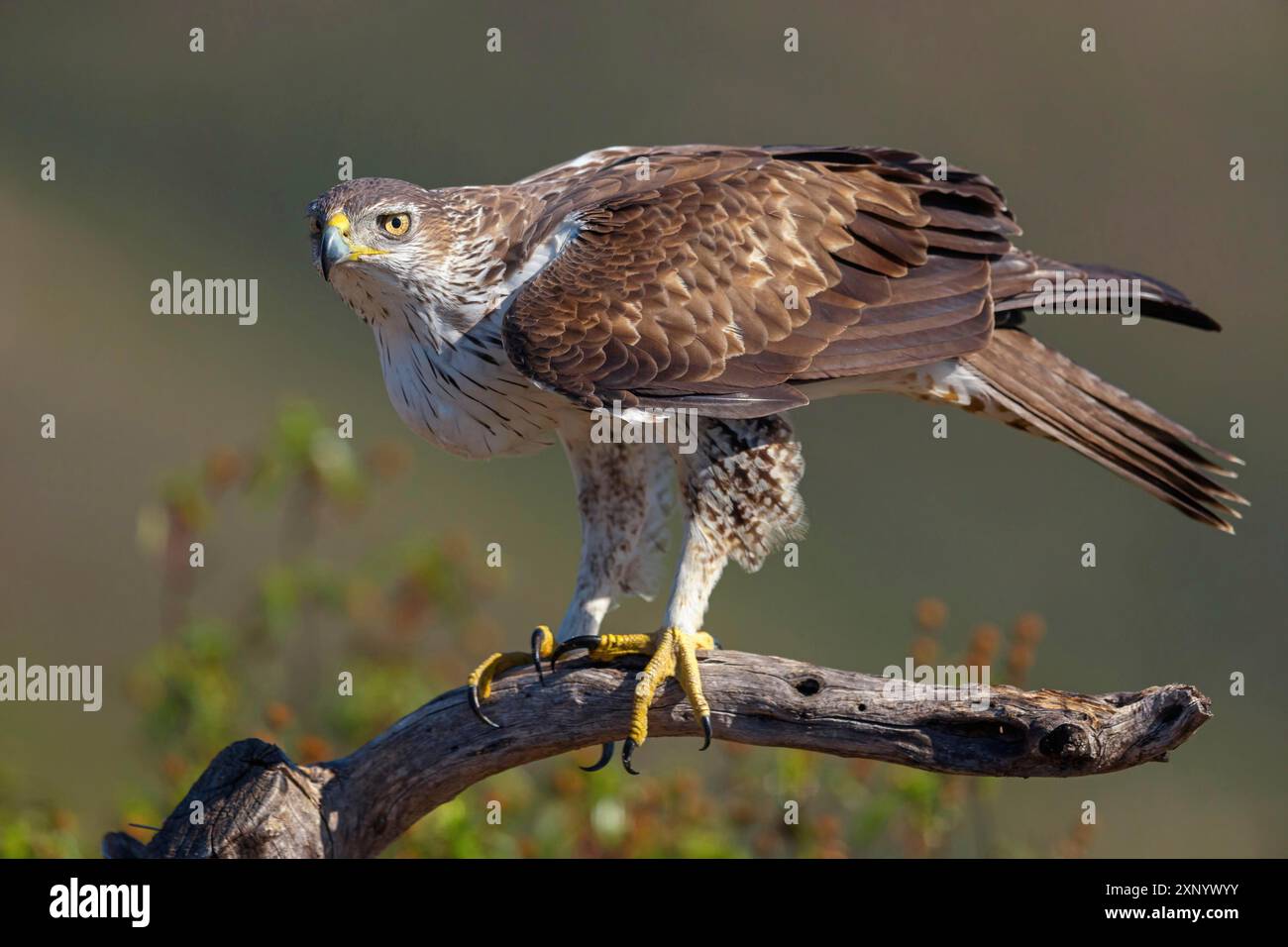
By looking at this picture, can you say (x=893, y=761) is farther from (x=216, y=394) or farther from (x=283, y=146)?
(x=283, y=146)

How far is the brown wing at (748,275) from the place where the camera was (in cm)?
517

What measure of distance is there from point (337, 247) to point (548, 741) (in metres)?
1.67

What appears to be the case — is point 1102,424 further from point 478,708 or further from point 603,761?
point 478,708

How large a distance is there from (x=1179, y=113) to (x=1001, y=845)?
41.2 feet

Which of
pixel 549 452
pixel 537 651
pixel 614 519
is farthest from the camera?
pixel 549 452

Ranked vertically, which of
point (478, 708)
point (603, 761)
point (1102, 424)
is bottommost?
point (603, 761)

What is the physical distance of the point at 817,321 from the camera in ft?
17.8

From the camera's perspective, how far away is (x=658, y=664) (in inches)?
197

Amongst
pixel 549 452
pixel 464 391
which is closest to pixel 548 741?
pixel 464 391

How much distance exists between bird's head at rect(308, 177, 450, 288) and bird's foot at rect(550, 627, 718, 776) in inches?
51.8

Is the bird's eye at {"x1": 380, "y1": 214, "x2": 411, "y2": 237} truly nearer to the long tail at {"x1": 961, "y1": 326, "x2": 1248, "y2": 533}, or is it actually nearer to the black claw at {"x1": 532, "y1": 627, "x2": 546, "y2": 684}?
the black claw at {"x1": 532, "y1": 627, "x2": 546, "y2": 684}

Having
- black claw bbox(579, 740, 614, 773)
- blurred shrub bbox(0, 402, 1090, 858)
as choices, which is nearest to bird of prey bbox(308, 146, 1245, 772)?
black claw bbox(579, 740, 614, 773)

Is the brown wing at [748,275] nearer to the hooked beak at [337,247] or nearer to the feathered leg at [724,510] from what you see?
the feathered leg at [724,510]

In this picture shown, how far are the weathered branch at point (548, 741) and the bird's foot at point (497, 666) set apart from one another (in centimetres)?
4
